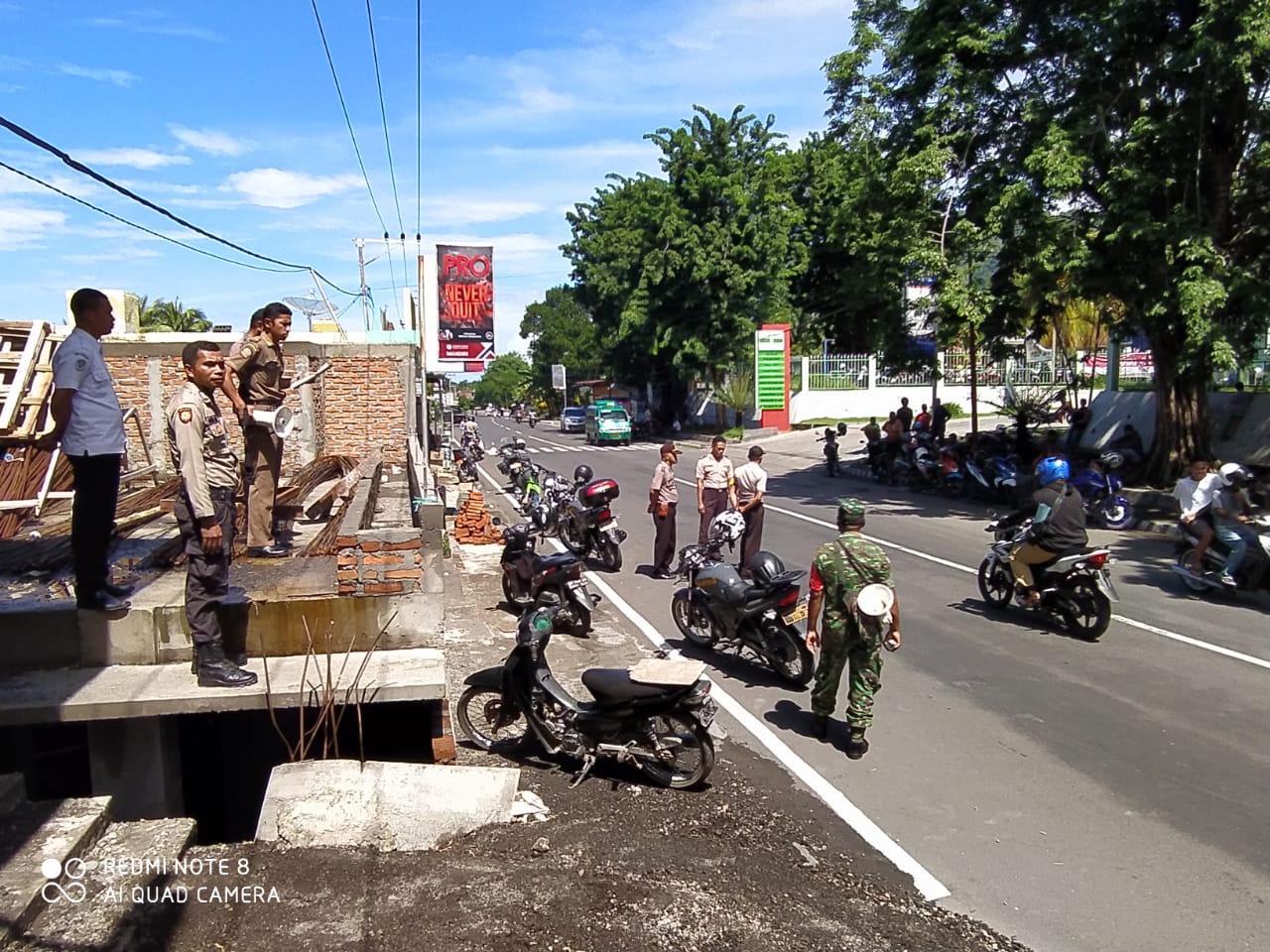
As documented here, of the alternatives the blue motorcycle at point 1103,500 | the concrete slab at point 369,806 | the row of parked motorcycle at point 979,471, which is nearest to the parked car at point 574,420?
the row of parked motorcycle at point 979,471

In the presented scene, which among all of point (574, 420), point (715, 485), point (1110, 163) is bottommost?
point (574, 420)

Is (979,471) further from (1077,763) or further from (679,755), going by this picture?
(679,755)

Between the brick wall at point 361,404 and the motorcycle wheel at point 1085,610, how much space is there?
32.7ft

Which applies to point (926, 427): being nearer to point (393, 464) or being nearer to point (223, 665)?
point (393, 464)

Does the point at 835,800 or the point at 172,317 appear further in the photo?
the point at 172,317

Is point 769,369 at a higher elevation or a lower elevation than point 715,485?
higher

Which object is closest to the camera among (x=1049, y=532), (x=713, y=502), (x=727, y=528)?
(x=1049, y=532)

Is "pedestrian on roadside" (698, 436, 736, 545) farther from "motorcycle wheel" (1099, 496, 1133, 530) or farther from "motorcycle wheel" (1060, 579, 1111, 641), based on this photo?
"motorcycle wheel" (1099, 496, 1133, 530)

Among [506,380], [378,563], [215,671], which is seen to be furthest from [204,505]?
[506,380]

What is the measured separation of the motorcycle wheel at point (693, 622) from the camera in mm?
8266

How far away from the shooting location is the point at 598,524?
12.2 m

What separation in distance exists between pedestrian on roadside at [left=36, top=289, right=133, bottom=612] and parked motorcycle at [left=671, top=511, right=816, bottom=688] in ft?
14.2

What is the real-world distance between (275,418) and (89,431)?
4.90ft

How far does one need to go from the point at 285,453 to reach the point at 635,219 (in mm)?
27879
